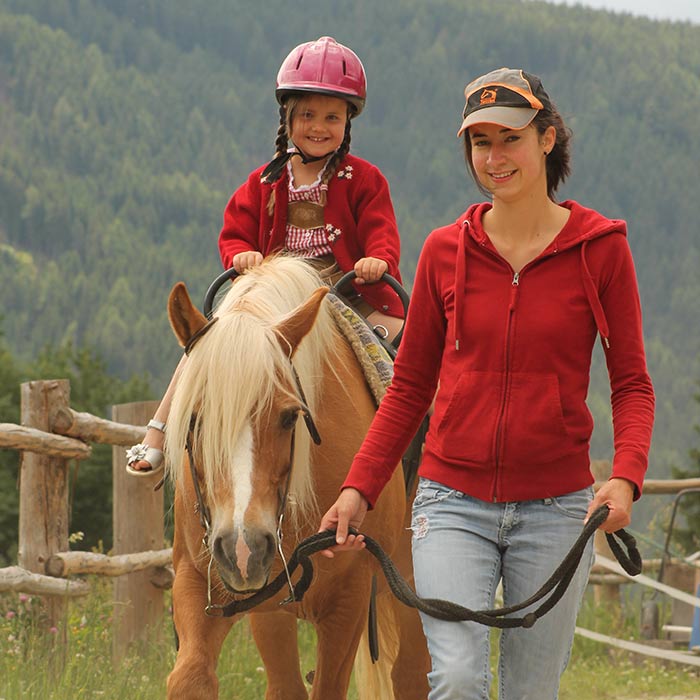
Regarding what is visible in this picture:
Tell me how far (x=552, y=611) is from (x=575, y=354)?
66 cm

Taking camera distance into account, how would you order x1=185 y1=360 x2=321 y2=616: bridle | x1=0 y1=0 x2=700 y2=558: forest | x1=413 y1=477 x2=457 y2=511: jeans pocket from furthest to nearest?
x1=0 y1=0 x2=700 y2=558: forest, x1=185 y1=360 x2=321 y2=616: bridle, x1=413 y1=477 x2=457 y2=511: jeans pocket

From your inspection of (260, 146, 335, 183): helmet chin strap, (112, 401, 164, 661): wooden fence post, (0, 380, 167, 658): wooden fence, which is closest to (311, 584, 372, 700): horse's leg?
(260, 146, 335, 183): helmet chin strap

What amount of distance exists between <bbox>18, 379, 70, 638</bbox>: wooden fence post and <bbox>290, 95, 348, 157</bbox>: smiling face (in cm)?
222

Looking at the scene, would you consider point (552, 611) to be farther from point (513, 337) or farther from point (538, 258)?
point (538, 258)

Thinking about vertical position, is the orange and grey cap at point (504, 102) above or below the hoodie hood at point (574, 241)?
above

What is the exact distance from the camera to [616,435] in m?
3.29

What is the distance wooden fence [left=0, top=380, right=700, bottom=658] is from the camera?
6453mm

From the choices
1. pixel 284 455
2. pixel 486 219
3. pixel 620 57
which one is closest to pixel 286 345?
pixel 284 455

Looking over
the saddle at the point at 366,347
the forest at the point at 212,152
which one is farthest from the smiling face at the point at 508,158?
the forest at the point at 212,152

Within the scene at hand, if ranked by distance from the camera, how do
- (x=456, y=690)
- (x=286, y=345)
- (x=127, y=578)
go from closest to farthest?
(x=456, y=690) → (x=286, y=345) → (x=127, y=578)

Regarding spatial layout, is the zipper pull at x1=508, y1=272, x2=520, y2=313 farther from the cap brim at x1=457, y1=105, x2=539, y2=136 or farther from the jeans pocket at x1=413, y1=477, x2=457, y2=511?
the jeans pocket at x1=413, y1=477, x2=457, y2=511

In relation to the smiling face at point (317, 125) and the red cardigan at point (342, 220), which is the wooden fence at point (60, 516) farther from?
the smiling face at point (317, 125)

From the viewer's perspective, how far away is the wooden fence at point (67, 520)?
6.45 meters

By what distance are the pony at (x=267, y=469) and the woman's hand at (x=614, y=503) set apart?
3.13 feet
